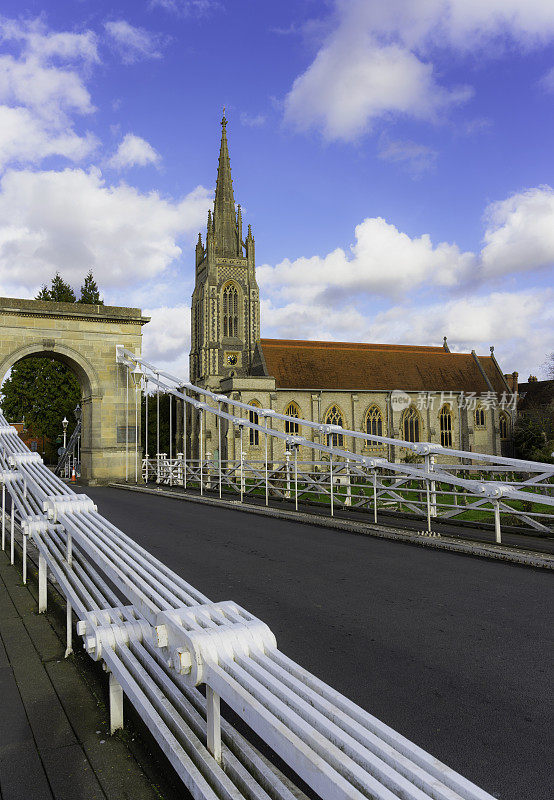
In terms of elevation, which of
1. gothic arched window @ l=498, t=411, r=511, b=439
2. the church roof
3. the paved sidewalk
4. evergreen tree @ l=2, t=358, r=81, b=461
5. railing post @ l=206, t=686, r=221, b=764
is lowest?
the paved sidewalk

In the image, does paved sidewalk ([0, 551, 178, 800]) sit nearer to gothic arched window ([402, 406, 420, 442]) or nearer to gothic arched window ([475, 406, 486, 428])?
gothic arched window ([402, 406, 420, 442])

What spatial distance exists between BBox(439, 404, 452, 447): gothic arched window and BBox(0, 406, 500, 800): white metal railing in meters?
50.0

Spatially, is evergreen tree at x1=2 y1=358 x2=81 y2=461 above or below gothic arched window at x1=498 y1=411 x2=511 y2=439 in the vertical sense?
above

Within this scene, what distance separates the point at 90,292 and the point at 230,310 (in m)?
15.6

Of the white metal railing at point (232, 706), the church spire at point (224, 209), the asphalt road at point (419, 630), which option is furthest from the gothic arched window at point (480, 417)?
the white metal railing at point (232, 706)

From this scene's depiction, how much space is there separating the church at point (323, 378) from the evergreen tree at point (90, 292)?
1201cm

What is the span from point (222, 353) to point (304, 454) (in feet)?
54.9

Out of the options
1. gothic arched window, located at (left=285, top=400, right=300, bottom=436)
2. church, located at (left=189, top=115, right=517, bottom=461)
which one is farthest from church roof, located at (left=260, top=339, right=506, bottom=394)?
gothic arched window, located at (left=285, top=400, right=300, bottom=436)

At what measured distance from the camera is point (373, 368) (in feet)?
165

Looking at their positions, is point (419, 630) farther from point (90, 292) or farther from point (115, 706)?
point (90, 292)

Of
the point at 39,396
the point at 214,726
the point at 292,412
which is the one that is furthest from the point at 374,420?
the point at 214,726

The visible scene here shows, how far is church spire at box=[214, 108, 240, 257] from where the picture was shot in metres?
60.5

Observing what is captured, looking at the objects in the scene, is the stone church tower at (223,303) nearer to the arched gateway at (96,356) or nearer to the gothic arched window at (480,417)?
the gothic arched window at (480,417)

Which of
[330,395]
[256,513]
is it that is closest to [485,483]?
[256,513]
